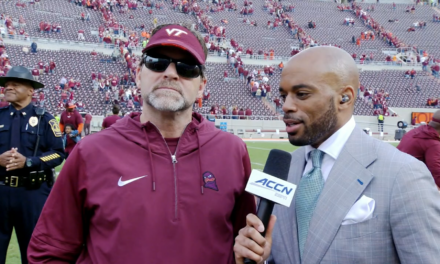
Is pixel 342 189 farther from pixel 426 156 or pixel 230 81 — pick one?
pixel 230 81

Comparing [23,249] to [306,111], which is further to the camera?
[23,249]

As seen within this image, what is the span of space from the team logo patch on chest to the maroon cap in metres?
0.55

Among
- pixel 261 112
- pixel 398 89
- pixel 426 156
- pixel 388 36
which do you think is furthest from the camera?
pixel 388 36

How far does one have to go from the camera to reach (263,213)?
1816mm

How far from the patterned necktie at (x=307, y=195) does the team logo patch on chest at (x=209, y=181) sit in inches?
15.1

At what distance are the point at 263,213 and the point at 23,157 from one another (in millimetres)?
3226

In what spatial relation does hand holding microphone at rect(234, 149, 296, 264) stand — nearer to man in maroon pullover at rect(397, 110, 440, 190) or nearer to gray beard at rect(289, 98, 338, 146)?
gray beard at rect(289, 98, 338, 146)

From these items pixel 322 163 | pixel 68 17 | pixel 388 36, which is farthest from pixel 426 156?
pixel 388 36

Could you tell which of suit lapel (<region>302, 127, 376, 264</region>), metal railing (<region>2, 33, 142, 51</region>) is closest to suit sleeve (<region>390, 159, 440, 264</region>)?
suit lapel (<region>302, 127, 376, 264</region>)

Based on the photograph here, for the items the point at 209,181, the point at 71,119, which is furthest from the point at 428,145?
the point at 71,119

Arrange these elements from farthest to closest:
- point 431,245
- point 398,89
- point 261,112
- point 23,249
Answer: point 398,89 < point 261,112 < point 23,249 < point 431,245

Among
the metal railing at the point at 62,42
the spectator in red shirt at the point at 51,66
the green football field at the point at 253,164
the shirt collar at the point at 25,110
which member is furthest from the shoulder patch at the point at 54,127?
the metal railing at the point at 62,42

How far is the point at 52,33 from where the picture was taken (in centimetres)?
3338

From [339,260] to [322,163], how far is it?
45 centimetres
